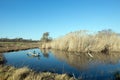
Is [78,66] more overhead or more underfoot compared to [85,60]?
more underfoot

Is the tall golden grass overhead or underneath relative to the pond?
overhead

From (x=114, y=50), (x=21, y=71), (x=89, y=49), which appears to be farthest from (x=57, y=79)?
(x=114, y=50)

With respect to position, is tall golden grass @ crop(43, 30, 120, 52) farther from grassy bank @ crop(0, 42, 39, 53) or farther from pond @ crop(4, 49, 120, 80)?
grassy bank @ crop(0, 42, 39, 53)

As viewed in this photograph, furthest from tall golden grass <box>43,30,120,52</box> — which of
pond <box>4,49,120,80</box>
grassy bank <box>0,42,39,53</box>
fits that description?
grassy bank <box>0,42,39,53</box>

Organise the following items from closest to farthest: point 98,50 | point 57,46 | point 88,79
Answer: point 88,79, point 98,50, point 57,46

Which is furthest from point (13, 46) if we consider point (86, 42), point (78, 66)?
point (78, 66)

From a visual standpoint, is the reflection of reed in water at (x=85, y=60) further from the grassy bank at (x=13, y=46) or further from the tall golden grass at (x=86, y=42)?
the grassy bank at (x=13, y=46)

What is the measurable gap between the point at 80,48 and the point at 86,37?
243 centimetres

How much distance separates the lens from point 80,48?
105 feet

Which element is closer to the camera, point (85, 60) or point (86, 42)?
point (85, 60)

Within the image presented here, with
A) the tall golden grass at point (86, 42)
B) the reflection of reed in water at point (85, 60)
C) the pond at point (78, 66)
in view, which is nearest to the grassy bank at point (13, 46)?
the tall golden grass at point (86, 42)

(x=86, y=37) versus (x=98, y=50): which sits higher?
(x=86, y=37)

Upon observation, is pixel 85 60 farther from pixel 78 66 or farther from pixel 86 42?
pixel 86 42

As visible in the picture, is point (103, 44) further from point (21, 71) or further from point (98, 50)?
point (21, 71)
